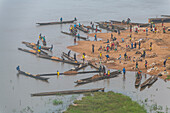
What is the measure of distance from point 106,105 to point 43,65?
2019 centimetres

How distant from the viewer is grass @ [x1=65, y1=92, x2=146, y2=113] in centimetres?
3785

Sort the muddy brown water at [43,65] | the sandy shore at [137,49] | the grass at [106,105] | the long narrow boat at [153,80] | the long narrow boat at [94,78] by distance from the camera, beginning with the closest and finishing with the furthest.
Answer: the grass at [106,105], the muddy brown water at [43,65], the long narrow boat at [153,80], the long narrow boat at [94,78], the sandy shore at [137,49]

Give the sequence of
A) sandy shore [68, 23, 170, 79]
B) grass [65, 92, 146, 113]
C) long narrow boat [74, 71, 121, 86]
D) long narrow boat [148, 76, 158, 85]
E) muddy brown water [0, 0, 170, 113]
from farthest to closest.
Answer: sandy shore [68, 23, 170, 79] < long narrow boat [74, 71, 121, 86] < long narrow boat [148, 76, 158, 85] < muddy brown water [0, 0, 170, 113] < grass [65, 92, 146, 113]

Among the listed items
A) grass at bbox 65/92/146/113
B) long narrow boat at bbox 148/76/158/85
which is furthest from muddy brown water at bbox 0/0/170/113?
grass at bbox 65/92/146/113

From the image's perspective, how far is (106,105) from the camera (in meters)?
38.9

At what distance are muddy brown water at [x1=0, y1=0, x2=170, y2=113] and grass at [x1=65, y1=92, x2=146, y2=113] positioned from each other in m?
1.85

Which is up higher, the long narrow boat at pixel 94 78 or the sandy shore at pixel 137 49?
the sandy shore at pixel 137 49

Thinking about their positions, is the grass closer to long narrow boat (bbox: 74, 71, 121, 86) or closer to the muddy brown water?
the muddy brown water

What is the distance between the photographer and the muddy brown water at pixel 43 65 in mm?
42625

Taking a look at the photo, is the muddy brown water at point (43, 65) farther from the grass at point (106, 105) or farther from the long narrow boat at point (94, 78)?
the grass at point (106, 105)

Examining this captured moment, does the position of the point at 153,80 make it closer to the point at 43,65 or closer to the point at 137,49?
the point at 137,49

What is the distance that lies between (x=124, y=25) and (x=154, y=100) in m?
41.0

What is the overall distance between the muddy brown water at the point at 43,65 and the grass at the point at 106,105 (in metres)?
1.85

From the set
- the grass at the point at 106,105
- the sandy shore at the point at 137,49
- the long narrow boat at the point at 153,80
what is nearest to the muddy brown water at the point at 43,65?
the long narrow boat at the point at 153,80
